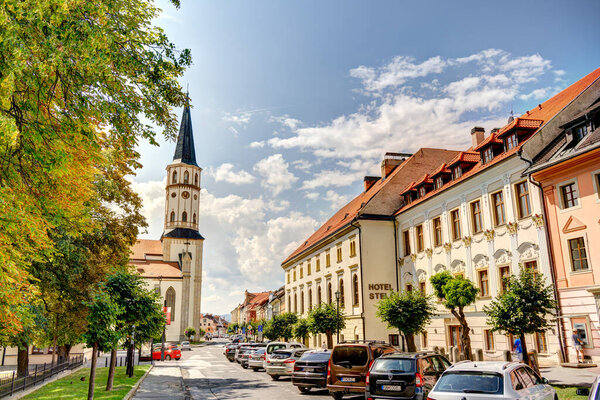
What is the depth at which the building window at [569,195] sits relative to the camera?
18.4m

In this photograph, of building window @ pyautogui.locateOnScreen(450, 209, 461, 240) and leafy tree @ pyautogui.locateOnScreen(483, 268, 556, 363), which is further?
building window @ pyautogui.locateOnScreen(450, 209, 461, 240)

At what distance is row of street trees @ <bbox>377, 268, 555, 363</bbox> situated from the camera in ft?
51.9

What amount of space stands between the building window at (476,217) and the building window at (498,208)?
1243mm

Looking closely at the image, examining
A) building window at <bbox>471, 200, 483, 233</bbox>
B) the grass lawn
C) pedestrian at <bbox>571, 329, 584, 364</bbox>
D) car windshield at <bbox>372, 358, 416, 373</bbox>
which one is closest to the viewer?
car windshield at <bbox>372, 358, 416, 373</bbox>

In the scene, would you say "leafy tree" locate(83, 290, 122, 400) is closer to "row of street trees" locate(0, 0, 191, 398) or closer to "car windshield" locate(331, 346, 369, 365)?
"row of street trees" locate(0, 0, 191, 398)

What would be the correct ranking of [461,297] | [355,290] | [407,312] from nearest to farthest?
[461,297] → [407,312] → [355,290]

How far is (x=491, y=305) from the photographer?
1683cm

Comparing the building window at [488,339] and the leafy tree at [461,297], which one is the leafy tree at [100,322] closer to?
the leafy tree at [461,297]

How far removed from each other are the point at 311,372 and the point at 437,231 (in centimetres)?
1434

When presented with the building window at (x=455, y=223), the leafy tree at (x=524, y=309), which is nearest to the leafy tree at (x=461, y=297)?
the leafy tree at (x=524, y=309)

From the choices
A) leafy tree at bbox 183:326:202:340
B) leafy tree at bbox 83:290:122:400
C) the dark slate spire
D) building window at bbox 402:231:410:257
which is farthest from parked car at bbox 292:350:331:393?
the dark slate spire

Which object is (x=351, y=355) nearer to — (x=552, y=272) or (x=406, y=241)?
(x=552, y=272)

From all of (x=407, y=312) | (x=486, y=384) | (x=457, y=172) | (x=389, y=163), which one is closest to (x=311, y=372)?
(x=407, y=312)

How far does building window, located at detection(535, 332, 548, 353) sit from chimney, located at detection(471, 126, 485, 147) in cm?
1411
